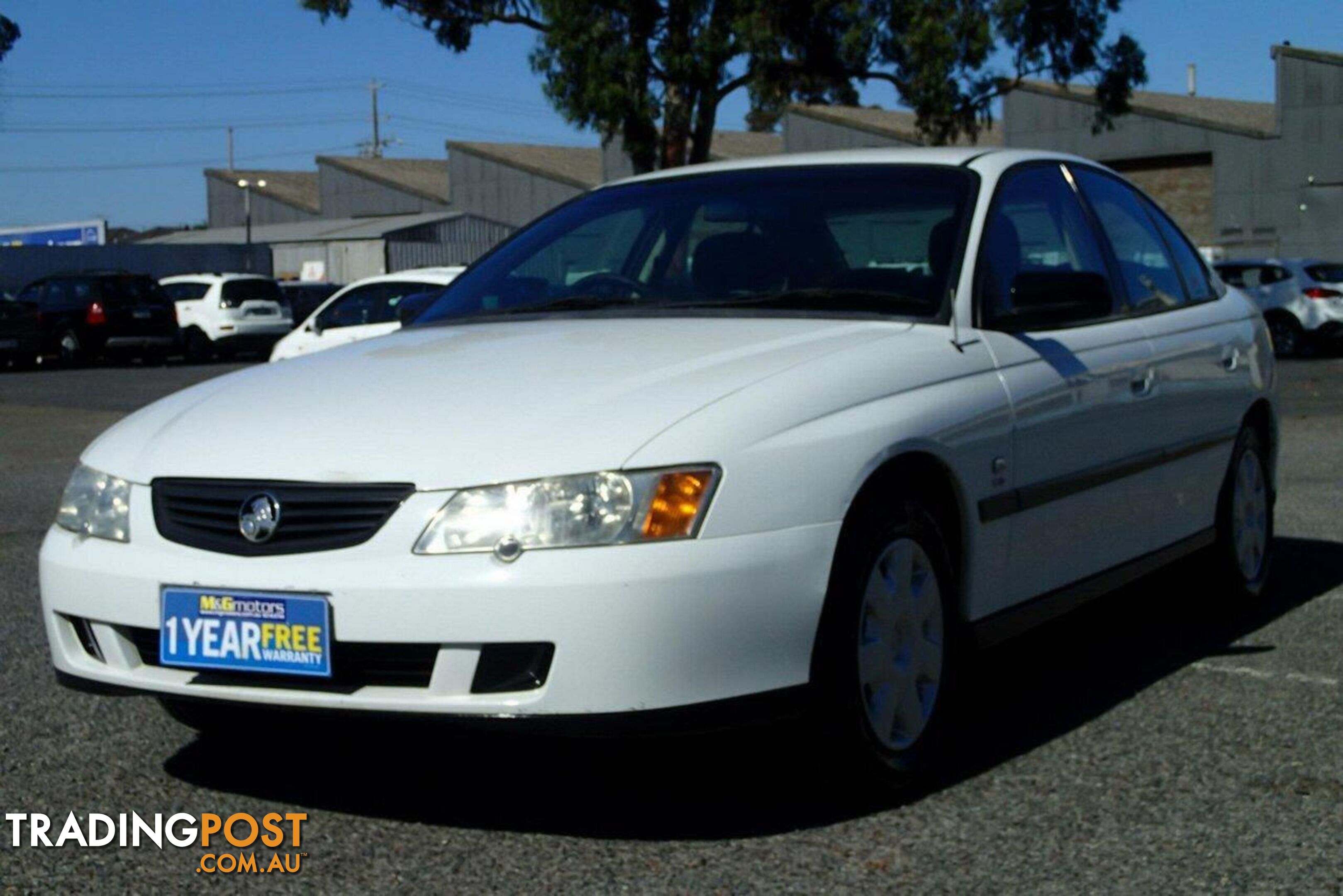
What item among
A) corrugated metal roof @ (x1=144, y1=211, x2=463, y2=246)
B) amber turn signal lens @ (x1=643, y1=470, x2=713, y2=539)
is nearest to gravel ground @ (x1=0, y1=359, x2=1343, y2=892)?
amber turn signal lens @ (x1=643, y1=470, x2=713, y2=539)

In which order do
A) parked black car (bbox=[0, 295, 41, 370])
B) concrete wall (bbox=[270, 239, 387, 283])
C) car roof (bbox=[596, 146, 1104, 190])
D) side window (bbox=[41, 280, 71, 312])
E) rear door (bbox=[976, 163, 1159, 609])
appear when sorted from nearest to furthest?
rear door (bbox=[976, 163, 1159, 609])
car roof (bbox=[596, 146, 1104, 190])
parked black car (bbox=[0, 295, 41, 370])
side window (bbox=[41, 280, 71, 312])
concrete wall (bbox=[270, 239, 387, 283])

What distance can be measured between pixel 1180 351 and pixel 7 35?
108 feet

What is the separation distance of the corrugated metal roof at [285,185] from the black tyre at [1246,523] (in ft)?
253

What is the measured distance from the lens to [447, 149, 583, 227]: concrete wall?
7000 centimetres

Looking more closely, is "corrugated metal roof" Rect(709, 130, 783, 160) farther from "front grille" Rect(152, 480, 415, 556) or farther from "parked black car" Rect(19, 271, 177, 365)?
"front grille" Rect(152, 480, 415, 556)

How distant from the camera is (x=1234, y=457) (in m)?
6.11

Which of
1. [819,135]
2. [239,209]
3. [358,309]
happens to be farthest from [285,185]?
[358,309]

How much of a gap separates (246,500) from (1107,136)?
4712 centimetres

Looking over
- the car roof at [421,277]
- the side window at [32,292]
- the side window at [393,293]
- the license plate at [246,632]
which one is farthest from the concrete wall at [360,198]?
the license plate at [246,632]

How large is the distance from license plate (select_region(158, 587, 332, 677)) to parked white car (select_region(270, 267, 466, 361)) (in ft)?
47.8

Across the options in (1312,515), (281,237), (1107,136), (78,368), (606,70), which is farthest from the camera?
(281,237)

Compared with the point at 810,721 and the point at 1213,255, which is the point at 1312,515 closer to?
the point at 810,721

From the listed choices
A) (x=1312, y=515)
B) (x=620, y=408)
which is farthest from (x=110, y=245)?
(x=620, y=408)

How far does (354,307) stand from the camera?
19109 mm
